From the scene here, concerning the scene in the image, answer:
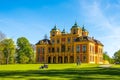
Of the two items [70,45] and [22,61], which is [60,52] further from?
[22,61]

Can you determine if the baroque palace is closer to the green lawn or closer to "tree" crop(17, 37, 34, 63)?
"tree" crop(17, 37, 34, 63)

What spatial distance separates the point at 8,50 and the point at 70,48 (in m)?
21.2

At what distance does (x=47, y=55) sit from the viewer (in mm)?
94000

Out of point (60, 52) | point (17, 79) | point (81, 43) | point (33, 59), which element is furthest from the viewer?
point (33, 59)

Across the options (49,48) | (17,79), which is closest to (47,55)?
(49,48)

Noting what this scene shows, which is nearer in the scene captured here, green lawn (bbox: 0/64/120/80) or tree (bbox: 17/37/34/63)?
green lawn (bbox: 0/64/120/80)

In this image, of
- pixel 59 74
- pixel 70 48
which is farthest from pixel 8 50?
pixel 59 74

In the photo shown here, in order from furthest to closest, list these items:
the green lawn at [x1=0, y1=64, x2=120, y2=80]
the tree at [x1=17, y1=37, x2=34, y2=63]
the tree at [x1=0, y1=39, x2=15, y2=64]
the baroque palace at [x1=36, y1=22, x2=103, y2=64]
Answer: the tree at [x1=17, y1=37, x2=34, y2=63], the tree at [x1=0, y1=39, x2=15, y2=64], the baroque palace at [x1=36, y1=22, x2=103, y2=64], the green lawn at [x1=0, y1=64, x2=120, y2=80]

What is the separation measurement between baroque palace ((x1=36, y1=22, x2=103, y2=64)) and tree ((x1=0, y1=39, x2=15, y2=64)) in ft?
30.6

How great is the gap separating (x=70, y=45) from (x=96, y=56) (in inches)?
409

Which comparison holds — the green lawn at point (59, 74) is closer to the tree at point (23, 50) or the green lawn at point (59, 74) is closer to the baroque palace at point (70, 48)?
the baroque palace at point (70, 48)

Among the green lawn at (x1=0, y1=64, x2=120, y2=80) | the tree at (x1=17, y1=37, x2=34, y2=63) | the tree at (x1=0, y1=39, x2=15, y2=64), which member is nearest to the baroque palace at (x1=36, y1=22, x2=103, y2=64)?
the tree at (x1=17, y1=37, x2=34, y2=63)

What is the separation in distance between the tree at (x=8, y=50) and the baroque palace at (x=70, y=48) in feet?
30.6

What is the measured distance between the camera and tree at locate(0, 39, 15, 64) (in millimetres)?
88800
